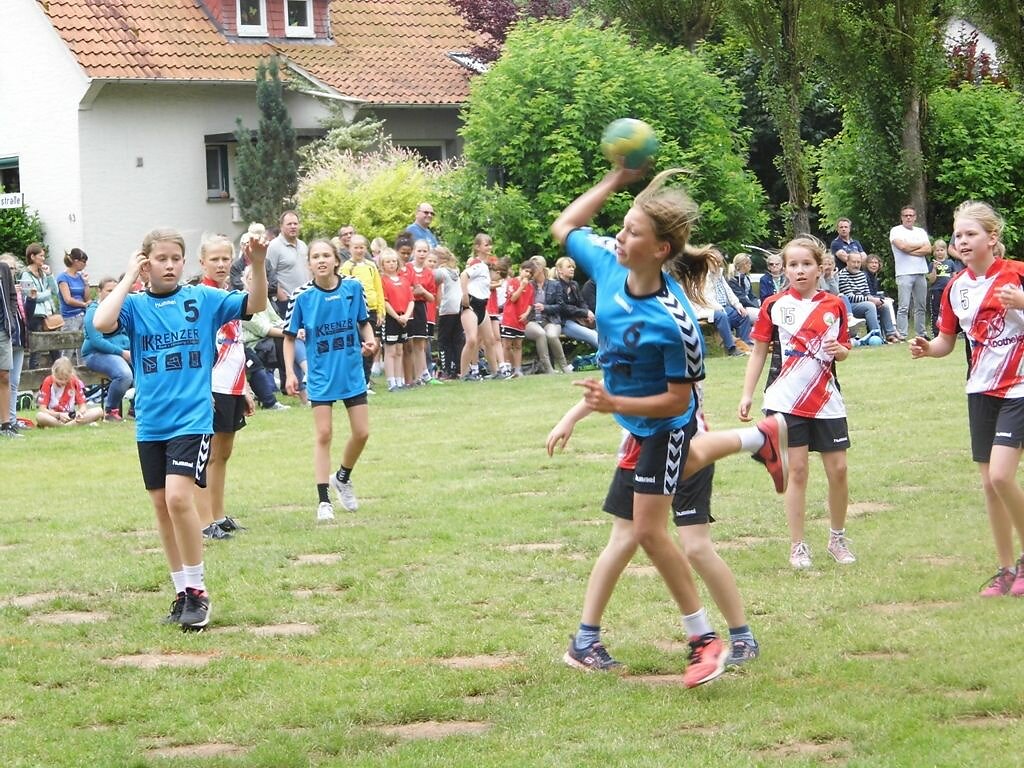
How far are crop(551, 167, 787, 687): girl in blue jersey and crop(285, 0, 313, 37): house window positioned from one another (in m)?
30.8

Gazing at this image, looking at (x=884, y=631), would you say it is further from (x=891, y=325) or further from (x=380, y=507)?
(x=891, y=325)

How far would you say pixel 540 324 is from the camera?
22.5 m

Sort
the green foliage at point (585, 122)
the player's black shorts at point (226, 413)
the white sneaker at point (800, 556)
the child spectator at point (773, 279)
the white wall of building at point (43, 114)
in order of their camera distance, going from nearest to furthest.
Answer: the white sneaker at point (800, 556), the player's black shorts at point (226, 413), the child spectator at point (773, 279), the green foliage at point (585, 122), the white wall of building at point (43, 114)

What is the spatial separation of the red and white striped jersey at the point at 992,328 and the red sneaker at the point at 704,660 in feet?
7.93

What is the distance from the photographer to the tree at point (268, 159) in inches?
1272

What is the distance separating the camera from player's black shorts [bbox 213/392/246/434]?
1055cm

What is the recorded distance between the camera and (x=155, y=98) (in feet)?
109

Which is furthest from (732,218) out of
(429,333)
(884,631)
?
(884,631)

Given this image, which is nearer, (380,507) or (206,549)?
(206,549)

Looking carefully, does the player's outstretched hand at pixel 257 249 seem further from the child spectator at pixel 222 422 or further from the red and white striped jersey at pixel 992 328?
the red and white striped jersey at pixel 992 328

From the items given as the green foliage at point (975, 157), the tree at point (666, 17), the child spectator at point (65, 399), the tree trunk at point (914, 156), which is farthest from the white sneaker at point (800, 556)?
the tree at point (666, 17)

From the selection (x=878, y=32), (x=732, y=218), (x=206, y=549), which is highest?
(x=878, y=32)

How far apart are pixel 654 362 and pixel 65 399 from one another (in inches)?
518

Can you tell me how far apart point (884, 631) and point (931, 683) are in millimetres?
917
